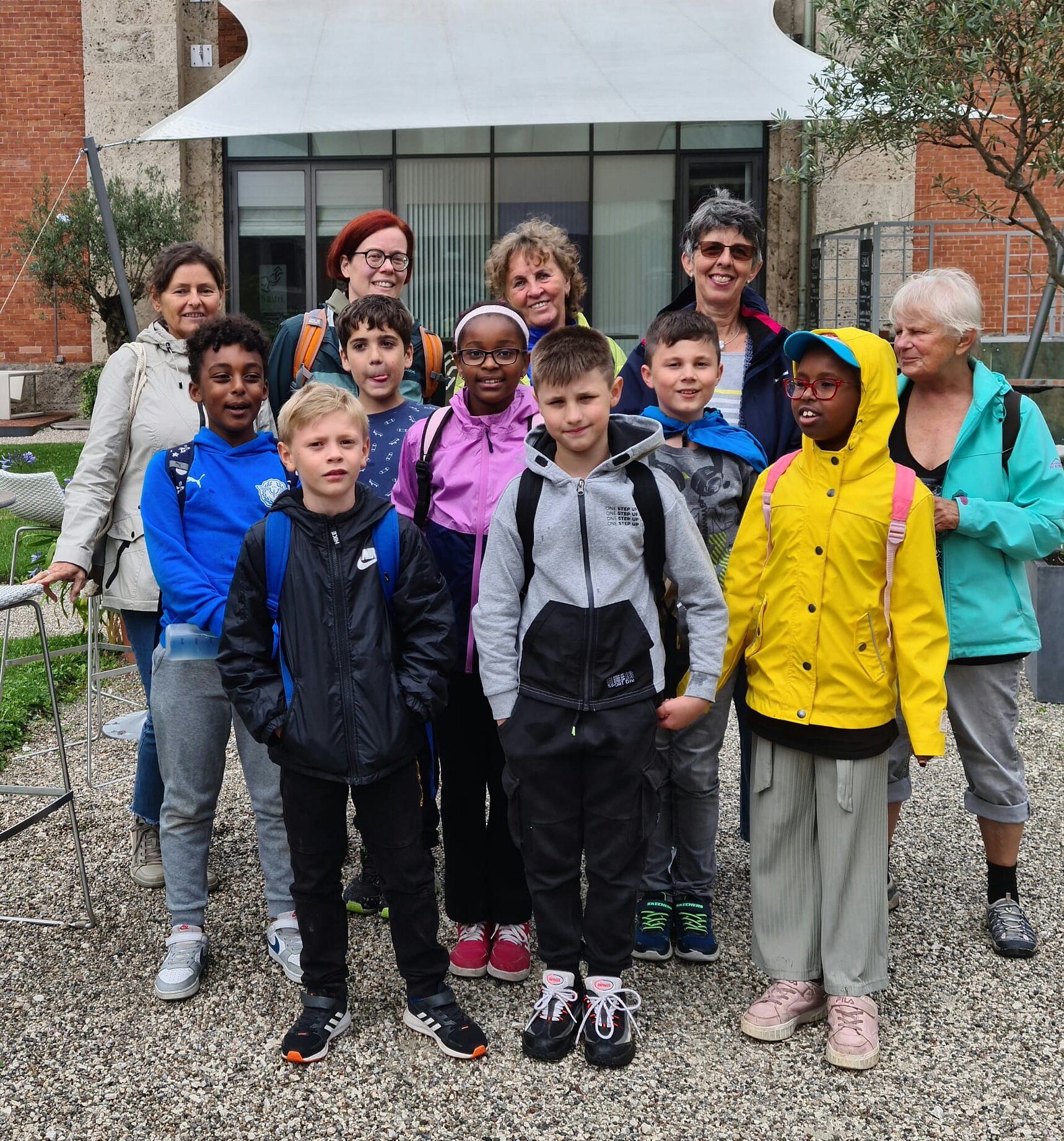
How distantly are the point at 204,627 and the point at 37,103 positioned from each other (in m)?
17.2

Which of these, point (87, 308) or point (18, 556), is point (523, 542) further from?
point (87, 308)

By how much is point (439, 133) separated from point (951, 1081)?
13245 millimetres

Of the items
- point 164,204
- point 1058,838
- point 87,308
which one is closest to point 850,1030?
point 1058,838

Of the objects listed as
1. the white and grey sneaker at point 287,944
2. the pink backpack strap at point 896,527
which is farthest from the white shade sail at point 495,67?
the white and grey sneaker at point 287,944

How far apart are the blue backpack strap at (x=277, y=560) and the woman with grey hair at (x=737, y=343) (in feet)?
3.89

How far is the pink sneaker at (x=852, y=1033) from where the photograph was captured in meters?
2.82

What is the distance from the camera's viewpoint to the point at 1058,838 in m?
4.27

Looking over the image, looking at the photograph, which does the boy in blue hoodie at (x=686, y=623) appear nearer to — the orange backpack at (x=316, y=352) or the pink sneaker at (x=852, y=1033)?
the pink sneaker at (x=852, y=1033)

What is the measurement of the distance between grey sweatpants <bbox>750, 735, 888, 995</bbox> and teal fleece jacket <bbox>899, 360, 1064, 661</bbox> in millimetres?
622

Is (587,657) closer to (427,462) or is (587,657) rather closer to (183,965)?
(427,462)

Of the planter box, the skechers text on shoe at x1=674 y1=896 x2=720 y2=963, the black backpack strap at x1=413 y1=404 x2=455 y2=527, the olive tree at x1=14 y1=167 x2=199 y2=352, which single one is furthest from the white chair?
the olive tree at x1=14 y1=167 x2=199 y2=352

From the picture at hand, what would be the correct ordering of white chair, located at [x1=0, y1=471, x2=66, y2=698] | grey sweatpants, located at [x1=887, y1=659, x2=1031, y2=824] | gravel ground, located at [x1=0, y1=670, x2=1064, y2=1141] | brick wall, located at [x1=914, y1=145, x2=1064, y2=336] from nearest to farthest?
gravel ground, located at [x1=0, y1=670, x2=1064, y2=1141] < grey sweatpants, located at [x1=887, y1=659, x2=1031, y2=824] < white chair, located at [x1=0, y1=471, x2=66, y2=698] < brick wall, located at [x1=914, y1=145, x2=1064, y2=336]

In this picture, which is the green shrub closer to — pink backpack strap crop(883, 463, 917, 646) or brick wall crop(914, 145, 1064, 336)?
brick wall crop(914, 145, 1064, 336)

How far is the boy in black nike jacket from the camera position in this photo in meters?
2.80
